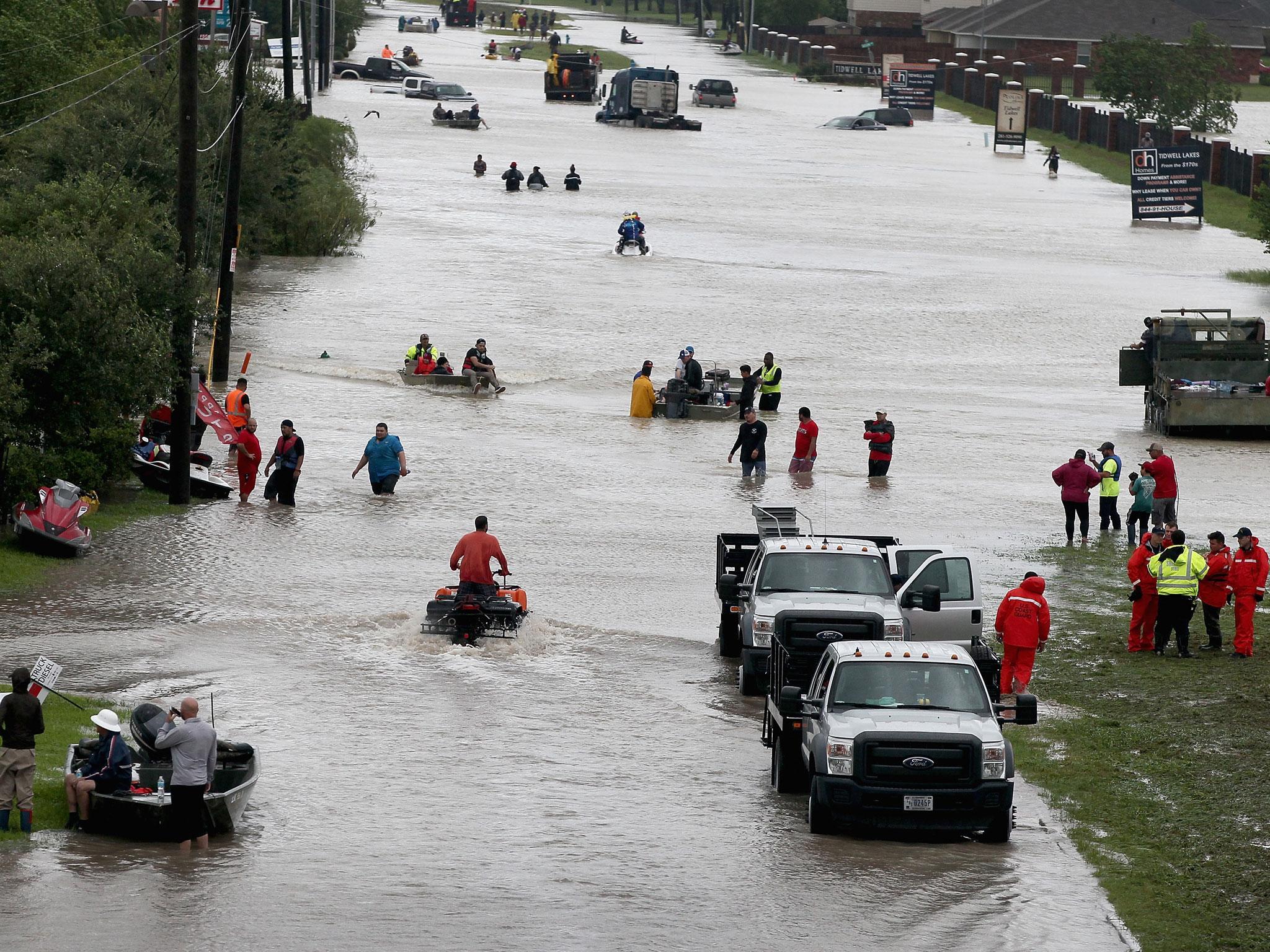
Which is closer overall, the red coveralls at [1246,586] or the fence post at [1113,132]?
the red coveralls at [1246,586]

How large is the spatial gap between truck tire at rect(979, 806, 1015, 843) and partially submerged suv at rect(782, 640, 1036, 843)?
1 cm

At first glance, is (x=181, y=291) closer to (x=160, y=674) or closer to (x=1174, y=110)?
(x=160, y=674)

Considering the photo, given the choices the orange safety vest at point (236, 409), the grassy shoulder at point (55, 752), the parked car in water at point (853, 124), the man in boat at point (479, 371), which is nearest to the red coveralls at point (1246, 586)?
the grassy shoulder at point (55, 752)

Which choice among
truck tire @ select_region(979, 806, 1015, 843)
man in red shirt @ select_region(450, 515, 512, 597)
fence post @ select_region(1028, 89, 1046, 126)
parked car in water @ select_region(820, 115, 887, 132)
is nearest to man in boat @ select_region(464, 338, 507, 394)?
man in red shirt @ select_region(450, 515, 512, 597)

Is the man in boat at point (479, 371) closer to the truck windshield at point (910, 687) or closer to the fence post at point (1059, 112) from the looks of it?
the truck windshield at point (910, 687)

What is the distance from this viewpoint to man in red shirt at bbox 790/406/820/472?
101 ft

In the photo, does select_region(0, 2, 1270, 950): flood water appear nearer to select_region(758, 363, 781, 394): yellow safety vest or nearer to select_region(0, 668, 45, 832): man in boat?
select_region(0, 668, 45, 832): man in boat

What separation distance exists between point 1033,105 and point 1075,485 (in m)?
92.4

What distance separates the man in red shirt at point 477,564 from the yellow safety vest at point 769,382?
16.8m

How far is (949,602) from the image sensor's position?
795 inches

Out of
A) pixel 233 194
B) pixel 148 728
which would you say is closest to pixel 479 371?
pixel 233 194

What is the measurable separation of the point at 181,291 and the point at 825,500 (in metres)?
10.1

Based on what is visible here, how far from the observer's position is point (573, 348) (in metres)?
43.6

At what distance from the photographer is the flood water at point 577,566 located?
12961 mm
